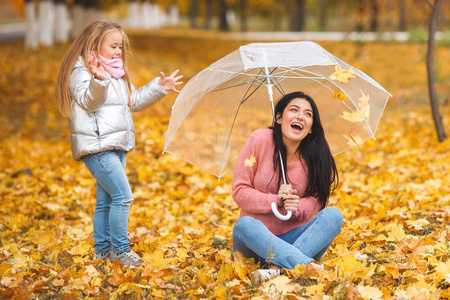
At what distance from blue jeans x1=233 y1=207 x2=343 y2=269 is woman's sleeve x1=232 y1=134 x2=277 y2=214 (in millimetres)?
92

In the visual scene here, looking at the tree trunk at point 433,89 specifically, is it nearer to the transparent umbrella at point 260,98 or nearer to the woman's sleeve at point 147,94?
the transparent umbrella at point 260,98

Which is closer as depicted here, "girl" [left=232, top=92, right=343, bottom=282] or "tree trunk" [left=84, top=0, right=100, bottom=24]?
"girl" [left=232, top=92, right=343, bottom=282]

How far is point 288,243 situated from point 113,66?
1.56 metres

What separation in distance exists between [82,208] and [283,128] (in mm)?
2827

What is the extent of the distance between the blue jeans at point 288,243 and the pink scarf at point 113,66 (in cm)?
120

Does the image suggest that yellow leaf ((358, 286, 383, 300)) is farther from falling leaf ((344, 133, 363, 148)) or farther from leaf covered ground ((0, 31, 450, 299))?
falling leaf ((344, 133, 363, 148))

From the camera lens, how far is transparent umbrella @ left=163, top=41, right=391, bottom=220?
120 inches

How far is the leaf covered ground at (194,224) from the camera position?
111 inches

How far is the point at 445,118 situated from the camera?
27.2 feet

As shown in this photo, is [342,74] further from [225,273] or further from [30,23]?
[30,23]

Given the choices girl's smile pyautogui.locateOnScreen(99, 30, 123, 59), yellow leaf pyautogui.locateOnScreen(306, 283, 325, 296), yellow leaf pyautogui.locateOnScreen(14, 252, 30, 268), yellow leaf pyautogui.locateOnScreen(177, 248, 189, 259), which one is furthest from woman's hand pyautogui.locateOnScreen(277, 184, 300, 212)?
yellow leaf pyautogui.locateOnScreen(14, 252, 30, 268)

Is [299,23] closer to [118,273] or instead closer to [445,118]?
[445,118]

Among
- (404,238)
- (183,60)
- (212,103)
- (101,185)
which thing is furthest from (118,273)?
(183,60)

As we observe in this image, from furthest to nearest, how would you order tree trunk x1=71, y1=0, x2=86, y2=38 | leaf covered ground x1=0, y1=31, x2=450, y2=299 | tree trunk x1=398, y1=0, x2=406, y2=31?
tree trunk x1=71, y1=0, x2=86, y2=38 < tree trunk x1=398, y1=0, x2=406, y2=31 < leaf covered ground x1=0, y1=31, x2=450, y2=299
